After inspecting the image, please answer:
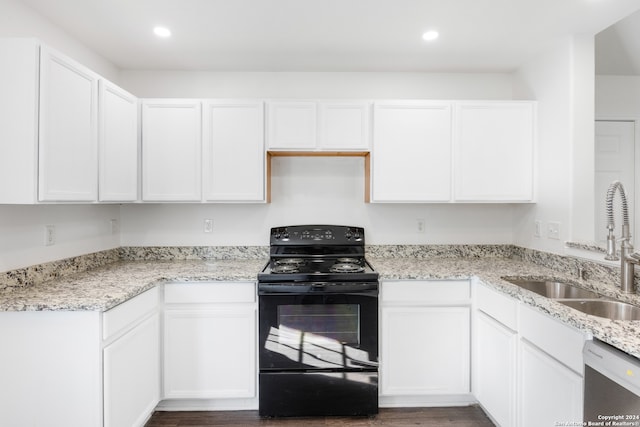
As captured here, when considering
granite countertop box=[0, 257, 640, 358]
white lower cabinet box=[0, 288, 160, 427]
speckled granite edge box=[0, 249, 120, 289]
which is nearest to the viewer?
granite countertop box=[0, 257, 640, 358]

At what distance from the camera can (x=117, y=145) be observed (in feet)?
7.20

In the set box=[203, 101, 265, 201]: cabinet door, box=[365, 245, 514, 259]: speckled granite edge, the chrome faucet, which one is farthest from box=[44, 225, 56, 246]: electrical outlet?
the chrome faucet

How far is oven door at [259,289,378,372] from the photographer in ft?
6.99

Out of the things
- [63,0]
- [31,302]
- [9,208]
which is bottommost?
[31,302]

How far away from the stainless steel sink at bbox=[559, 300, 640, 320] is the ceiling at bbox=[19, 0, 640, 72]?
5.41ft

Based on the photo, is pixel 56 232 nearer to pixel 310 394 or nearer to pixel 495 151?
pixel 310 394

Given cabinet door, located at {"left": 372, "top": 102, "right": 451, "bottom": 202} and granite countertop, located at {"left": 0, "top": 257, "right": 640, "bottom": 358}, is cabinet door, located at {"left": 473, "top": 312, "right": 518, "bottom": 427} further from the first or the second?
cabinet door, located at {"left": 372, "top": 102, "right": 451, "bottom": 202}

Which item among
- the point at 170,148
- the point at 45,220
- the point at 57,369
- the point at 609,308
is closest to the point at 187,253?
Result: the point at 170,148

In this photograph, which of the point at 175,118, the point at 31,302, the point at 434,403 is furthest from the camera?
the point at 175,118

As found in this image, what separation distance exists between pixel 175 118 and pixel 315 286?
160 cm

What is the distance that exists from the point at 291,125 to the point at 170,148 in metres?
0.91

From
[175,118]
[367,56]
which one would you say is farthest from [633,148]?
[175,118]

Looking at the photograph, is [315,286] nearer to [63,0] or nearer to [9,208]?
[9,208]

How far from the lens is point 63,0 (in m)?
1.85
